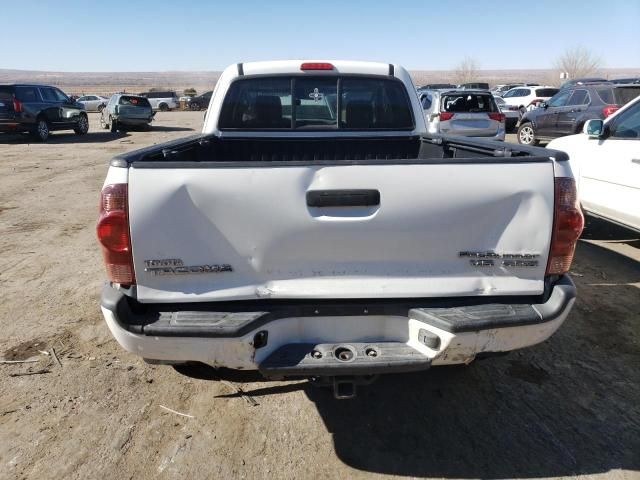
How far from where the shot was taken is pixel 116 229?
2.12m

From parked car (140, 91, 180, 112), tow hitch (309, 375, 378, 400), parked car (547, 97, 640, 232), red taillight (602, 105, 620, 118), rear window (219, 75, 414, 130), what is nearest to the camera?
tow hitch (309, 375, 378, 400)

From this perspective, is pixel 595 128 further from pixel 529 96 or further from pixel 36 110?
pixel 529 96

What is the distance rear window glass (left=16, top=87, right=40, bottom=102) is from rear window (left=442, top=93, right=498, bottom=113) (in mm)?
14207

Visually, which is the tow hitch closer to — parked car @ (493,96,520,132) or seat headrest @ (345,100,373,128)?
seat headrest @ (345,100,373,128)

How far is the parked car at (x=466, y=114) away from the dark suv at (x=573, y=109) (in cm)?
172

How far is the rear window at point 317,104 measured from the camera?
4.11m

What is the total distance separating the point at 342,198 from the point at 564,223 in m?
1.05

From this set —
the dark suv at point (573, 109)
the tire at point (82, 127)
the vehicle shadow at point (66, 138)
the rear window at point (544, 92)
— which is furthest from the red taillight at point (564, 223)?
the rear window at point (544, 92)

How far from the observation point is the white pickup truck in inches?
83.8

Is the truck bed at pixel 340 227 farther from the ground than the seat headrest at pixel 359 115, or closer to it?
closer to it

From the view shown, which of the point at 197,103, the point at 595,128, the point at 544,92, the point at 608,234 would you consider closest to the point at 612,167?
the point at 595,128

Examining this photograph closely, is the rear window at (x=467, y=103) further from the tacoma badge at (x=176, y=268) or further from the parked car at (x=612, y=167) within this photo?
the tacoma badge at (x=176, y=268)

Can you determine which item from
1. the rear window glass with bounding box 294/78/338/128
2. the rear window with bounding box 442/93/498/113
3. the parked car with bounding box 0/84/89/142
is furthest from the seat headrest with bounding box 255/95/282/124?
the parked car with bounding box 0/84/89/142

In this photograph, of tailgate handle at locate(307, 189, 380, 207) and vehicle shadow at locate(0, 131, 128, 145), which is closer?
tailgate handle at locate(307, 189, 380, 207)
